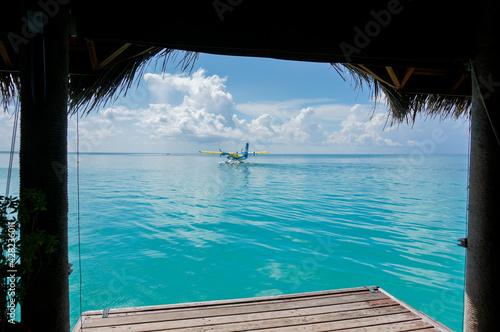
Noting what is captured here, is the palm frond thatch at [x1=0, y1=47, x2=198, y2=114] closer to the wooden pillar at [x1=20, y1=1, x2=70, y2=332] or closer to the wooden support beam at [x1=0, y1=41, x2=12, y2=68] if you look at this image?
the wooden support beam at [x1=0, y1=41, x2=12, y2=68]

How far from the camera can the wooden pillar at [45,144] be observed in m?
1.20

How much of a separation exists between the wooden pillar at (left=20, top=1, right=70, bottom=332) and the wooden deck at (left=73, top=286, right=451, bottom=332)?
0.82 metres

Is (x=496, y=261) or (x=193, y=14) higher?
(x=193, y=14)

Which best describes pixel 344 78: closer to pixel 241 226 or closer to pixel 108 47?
pixel 108 47

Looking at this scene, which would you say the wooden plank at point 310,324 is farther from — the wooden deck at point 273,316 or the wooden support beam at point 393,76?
the wooden support beam at point 393,76

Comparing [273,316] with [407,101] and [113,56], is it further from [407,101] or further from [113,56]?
[407,101]

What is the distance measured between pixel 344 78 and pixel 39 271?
2.45 metres

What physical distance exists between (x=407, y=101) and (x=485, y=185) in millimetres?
1506

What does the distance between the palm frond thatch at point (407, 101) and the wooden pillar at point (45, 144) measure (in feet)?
6.47

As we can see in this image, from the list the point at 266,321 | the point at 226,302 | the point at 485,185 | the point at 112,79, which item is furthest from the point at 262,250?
the point at 485,185

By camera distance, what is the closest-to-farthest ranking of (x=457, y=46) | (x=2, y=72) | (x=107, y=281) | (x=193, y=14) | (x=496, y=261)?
(x=193, y=14), (x=496, y=261), (x=457, y=46), (x=2, y=72), (x=107, y=281)

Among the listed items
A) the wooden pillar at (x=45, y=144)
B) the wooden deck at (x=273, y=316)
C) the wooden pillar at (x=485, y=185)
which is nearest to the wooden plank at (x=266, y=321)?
the wooden deck at (x=273, y=316)

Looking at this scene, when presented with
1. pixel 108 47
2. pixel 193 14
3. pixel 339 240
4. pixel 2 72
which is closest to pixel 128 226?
pixel 339 240

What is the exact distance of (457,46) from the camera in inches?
63.0
